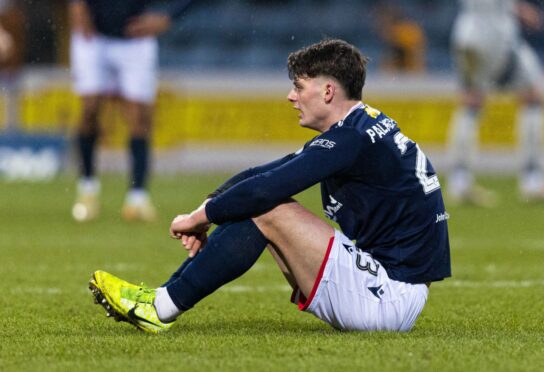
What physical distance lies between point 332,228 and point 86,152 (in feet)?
17.2

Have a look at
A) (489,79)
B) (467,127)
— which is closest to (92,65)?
(467,127)

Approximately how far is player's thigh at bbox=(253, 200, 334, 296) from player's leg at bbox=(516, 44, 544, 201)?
7.08m

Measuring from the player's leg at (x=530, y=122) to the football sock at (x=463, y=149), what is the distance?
514 millimetres

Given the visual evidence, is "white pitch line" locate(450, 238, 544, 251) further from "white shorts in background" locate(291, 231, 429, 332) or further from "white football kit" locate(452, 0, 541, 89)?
"white shorts in background" locate(291, 231, 429, 332)

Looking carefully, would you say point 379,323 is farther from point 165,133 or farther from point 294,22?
point 294,22

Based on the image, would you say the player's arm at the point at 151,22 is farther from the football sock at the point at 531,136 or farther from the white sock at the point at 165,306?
the white sock at the point at 165,306

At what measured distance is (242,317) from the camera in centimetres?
457

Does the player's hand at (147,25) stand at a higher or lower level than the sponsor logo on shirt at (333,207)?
higher

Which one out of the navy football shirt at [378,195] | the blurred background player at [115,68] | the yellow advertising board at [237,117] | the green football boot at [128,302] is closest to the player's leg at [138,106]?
the blurred background player at [115,68]

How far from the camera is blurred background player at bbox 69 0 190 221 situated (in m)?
8.80

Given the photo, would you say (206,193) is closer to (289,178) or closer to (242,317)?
(242,317)

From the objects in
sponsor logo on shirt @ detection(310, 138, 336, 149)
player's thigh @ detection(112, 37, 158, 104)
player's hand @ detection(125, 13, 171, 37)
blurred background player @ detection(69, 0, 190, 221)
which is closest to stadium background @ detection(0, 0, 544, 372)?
blurred background player @ detection(69, 0, 190, 221)

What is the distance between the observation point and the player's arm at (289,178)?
12.3 feet

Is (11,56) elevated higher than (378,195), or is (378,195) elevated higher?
(378,195)
